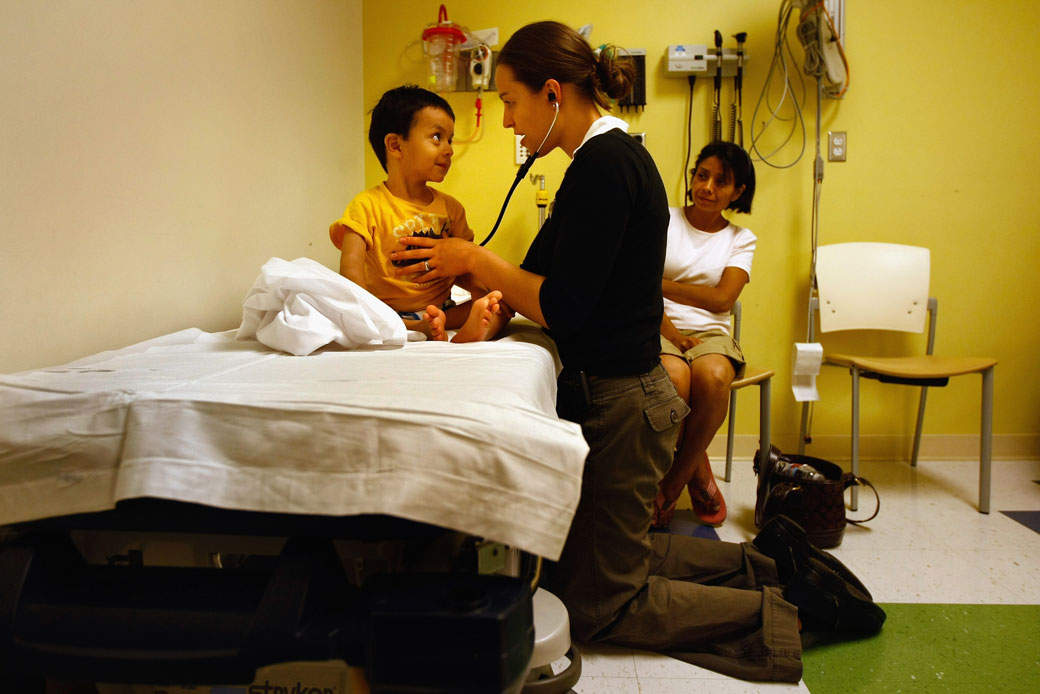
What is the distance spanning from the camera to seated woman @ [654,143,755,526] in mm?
1837

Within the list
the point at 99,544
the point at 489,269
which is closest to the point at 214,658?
the point at 99,544

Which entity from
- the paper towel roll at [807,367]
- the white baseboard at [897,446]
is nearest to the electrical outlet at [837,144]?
the paper towel roll at [807,367]

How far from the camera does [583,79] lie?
124cm

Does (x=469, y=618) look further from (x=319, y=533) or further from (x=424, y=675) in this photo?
(x=319, y=533)

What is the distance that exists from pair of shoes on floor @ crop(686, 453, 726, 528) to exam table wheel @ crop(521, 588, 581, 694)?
0.94m

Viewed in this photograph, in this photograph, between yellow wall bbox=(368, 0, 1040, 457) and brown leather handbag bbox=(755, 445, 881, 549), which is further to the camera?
yellow wall bbox=(368, 0, 1040, 457)

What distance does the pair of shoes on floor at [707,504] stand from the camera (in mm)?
1940

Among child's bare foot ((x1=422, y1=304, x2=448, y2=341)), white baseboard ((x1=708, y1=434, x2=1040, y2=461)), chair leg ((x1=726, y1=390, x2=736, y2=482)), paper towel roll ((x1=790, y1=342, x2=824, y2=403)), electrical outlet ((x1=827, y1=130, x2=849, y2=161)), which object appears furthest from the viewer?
white baseboard ((x1=708, y1=434, x2=1040, y2=461))

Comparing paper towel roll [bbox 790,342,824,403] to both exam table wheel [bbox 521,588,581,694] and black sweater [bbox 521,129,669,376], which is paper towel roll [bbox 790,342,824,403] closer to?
black sweater [bbox 521,129,669,376]

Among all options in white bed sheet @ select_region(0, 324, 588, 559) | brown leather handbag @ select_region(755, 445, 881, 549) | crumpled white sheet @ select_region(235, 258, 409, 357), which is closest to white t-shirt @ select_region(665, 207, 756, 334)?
brown leather handbag @ select_region(755, 445, 881, 549)

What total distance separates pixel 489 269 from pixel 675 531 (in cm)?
105

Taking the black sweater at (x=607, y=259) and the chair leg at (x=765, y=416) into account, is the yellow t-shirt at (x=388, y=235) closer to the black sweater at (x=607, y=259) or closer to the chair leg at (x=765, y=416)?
the black sweater at (x=607, y=259)

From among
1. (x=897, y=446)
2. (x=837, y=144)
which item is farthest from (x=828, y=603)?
(x=837, y=144)

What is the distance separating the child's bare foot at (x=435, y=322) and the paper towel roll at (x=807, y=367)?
1.39 m
